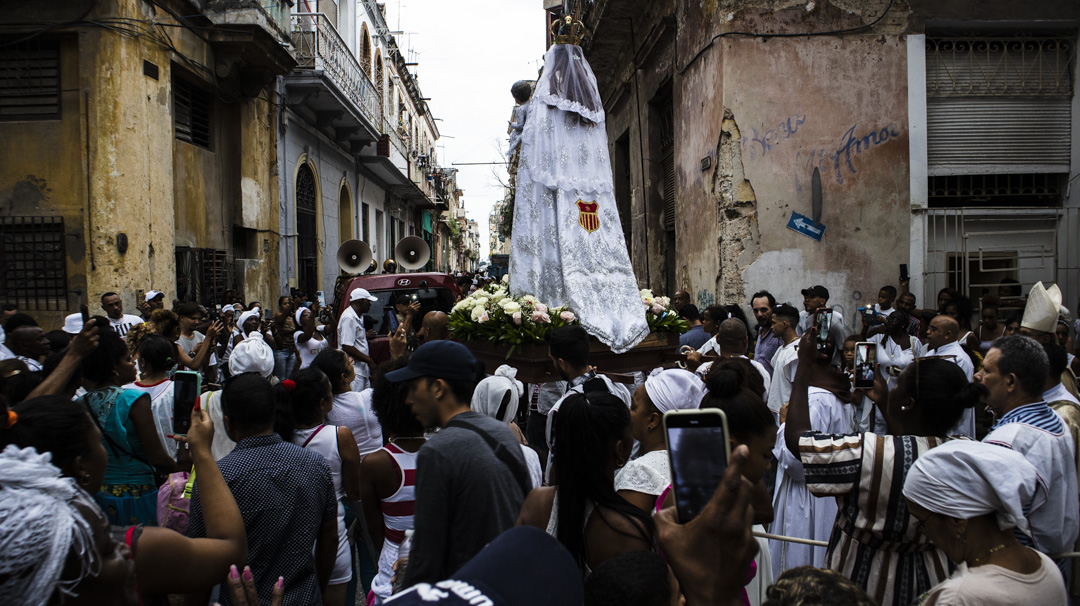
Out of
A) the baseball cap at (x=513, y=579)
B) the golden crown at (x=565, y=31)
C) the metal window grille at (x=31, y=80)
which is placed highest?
the metal window grille at (x=31, y=80)

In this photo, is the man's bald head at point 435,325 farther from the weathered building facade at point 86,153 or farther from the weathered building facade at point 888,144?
the weathered building facade at point 86,153


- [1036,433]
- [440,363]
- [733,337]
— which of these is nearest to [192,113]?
[733,337]

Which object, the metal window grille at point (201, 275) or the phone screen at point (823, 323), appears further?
the metal window grille at point (201, 275)

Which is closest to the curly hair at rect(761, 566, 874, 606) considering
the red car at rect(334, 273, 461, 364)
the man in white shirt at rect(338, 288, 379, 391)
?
the man in white shirt at rect(338, 288, 379, 391)

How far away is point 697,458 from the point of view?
1676mm

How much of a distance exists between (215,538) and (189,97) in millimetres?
12687

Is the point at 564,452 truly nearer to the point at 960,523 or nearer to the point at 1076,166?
the point at 960,523

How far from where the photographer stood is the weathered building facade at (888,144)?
9961mm

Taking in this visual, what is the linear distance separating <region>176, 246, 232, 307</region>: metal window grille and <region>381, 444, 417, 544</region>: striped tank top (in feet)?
32.9

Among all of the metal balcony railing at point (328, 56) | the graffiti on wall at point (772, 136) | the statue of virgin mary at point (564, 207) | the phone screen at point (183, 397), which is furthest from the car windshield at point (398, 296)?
the metal balcony railing at point (328, 56)

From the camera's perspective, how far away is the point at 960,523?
2.08 m

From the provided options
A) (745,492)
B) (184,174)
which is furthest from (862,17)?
(184,174)

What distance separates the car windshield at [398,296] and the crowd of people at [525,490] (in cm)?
517

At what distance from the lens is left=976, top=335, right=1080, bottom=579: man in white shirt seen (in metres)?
2.97
